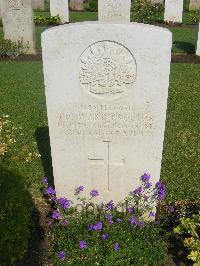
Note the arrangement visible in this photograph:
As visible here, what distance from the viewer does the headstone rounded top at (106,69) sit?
331cm

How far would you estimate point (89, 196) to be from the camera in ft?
13.5

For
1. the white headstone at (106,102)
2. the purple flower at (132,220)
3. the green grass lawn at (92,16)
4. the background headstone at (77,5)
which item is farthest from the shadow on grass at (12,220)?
the background headstone at (77,5)

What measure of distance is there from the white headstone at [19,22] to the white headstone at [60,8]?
20.8 ft

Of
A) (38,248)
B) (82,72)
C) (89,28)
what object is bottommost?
(38,248)

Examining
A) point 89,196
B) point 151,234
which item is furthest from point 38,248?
point 151,234

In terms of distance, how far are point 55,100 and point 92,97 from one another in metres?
0.37

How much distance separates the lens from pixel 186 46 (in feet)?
44.6

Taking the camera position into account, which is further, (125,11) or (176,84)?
(125,11)

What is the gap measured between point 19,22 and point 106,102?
9.87 m

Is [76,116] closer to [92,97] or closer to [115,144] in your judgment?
[92,97]

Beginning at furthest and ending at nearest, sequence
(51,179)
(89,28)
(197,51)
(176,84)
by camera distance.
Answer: (197,51) < (176,84) < (51,179) < (89,28)

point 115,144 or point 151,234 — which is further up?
point 115,144

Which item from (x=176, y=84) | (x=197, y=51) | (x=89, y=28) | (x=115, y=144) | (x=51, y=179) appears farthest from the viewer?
(x=197, y=51)

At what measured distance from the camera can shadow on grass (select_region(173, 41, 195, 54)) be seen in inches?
511
